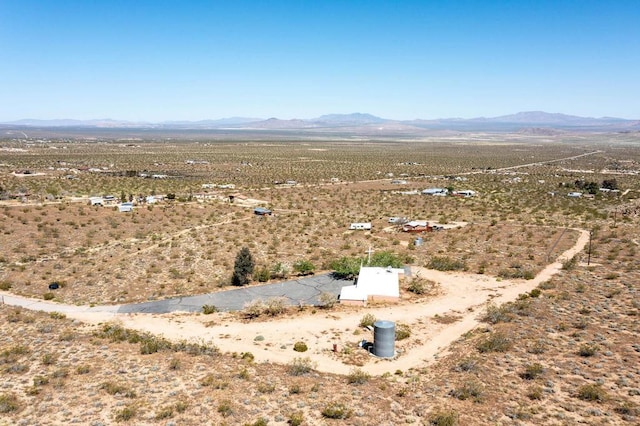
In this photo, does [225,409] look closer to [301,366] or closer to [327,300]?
[301,366]

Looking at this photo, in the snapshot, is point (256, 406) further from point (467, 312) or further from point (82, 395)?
point (467, 312)

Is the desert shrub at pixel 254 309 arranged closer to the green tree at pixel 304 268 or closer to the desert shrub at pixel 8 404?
the green tree at pixel 304 268

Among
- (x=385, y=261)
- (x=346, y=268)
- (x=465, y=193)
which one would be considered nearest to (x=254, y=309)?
(x=346, y=268)

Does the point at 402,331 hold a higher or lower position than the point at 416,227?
lower

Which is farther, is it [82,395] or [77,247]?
[77,247]

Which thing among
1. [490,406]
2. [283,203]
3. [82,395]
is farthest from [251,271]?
[283,203]

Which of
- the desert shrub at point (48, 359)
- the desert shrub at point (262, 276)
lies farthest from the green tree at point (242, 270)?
the desert shrub at point (48, 359)

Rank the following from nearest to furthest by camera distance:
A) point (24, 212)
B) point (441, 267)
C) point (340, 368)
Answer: point (340, 368) → point (441, 267) → point (24, 212)
